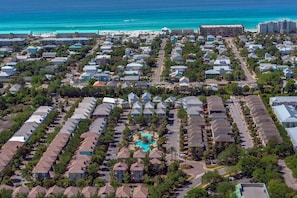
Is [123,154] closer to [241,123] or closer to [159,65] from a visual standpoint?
[241,123]

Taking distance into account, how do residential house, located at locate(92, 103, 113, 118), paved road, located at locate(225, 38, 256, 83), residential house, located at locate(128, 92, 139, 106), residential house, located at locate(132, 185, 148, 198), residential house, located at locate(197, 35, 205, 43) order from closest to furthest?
residential house, located at locate(132, 185, 148, 198) < residential house, located at locate(92, 103, 113, 118) < residential house, located at locate(128, 92, 139, 106) < paved road, located at locate(225, 38, 256, 83) < residential house, located at locate(197, 35, 205, 43)

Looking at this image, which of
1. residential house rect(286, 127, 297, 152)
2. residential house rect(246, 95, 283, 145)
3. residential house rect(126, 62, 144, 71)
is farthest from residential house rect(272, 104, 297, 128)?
residential house rect(126, 62, 144, 71)

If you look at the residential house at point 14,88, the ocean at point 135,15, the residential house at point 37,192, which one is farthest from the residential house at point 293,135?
the ocean at point 135,15

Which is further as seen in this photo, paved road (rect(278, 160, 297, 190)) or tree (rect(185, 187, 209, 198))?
paved road (rect(278, 160, 297, 190))

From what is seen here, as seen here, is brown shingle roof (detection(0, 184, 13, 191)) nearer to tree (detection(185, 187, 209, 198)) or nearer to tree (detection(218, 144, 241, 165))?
tree (detection(185, 187, 209, 198))

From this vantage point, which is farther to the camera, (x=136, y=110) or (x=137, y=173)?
(x=136, y=110)

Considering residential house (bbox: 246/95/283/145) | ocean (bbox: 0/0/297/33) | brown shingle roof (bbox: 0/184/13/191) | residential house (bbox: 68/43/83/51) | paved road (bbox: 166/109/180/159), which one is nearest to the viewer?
brown shingle roof (bbox: 0/184/13/191)

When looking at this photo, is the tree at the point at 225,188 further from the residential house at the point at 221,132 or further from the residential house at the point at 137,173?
the residential house at the point at 221,132

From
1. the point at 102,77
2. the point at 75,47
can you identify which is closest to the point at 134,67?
the point at 102,77
